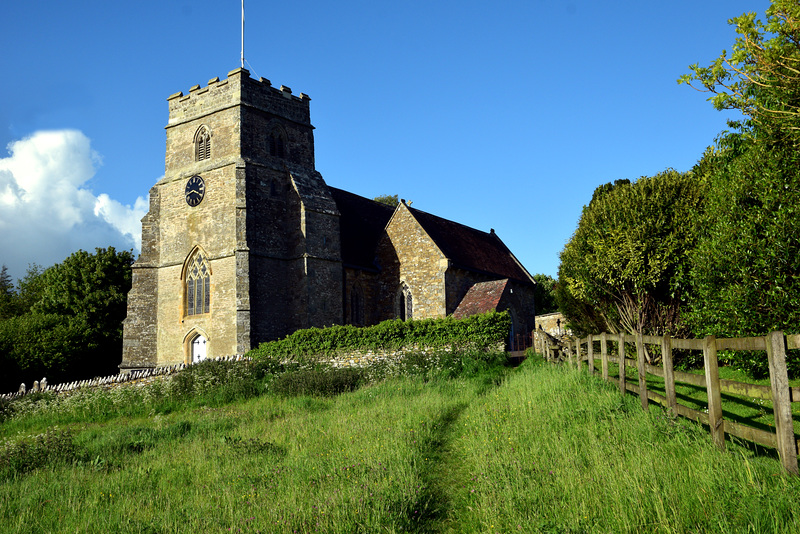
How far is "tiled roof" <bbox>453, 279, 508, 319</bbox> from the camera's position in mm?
26906

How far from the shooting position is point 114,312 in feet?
119

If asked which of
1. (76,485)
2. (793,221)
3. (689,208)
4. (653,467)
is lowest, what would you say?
(76,485)

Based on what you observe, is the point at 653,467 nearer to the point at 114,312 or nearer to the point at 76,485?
the point at 76,485

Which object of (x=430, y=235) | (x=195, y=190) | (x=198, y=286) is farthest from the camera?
(x=430, y=235)

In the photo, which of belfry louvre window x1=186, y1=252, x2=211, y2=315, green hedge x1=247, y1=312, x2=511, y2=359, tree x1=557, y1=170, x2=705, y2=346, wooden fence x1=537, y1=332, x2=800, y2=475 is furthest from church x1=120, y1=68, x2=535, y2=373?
wooden fence x1=537, y1=332, x2=800, y2=475

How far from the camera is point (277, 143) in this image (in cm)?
2959

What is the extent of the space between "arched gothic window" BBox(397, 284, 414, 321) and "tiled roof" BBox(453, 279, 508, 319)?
292 centimetres

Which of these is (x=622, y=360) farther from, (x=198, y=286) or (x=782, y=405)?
(x=198, y=286)

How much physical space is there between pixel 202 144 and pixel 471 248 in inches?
638

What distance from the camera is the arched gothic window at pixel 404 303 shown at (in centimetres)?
3041

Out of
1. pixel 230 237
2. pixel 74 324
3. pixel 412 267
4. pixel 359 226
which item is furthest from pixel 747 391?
pixel 74 324

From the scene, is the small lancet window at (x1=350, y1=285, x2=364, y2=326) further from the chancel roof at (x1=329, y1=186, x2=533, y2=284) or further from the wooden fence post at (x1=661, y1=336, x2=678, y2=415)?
the wooden fence post at (x1=661, y1=336, x2=678, y2=415)

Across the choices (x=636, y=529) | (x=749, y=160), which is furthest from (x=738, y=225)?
(x=636, y=529)

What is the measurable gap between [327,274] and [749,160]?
19.0 meters
